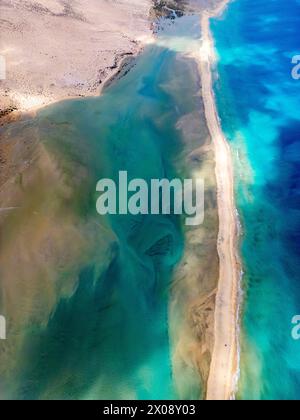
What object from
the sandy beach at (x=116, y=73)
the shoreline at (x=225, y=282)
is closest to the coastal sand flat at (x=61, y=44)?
the sandy beach at (x=116, y=73)

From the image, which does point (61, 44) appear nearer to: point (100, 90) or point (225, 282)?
point (100, 90)

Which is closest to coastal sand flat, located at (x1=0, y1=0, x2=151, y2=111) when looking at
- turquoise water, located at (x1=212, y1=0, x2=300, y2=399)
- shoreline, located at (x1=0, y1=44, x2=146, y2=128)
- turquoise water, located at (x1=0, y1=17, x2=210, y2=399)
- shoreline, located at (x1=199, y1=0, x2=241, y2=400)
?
shoreline, located at (x1=0, y1=44, x2=146, y2=128)

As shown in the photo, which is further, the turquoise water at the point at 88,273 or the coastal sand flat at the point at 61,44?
the coastal sand flat at the point at 61,44

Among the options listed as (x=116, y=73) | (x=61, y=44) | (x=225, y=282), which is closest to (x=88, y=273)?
(x=225, y=282)

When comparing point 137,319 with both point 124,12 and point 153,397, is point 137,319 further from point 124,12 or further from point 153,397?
point 124,12

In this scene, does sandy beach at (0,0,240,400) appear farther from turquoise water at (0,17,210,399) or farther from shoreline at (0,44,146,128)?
turquoise water at (0,17,210,399)

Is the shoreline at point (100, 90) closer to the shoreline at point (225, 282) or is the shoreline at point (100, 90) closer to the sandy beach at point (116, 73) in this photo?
the sandy beach at point (116, 73)

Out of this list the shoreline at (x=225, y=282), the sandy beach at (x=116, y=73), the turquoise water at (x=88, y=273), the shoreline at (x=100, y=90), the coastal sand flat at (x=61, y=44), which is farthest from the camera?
the coastal sand flat at (x=61, y=44)
